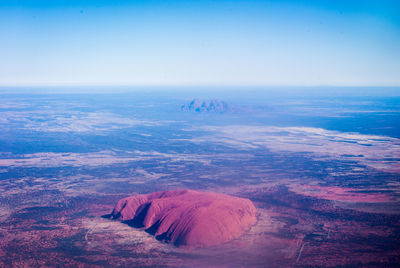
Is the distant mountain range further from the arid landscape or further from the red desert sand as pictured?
the red desert sand

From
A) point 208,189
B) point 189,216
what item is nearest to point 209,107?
point 208,189

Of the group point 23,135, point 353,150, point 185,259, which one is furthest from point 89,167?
point 353,150

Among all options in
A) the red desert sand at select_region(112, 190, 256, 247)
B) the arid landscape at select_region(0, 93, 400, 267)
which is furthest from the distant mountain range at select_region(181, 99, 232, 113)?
the red desert sand at select_region(112, 190, 256, 247)

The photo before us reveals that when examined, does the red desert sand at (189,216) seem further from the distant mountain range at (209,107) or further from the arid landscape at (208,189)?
the distant mountain range at (209,107)

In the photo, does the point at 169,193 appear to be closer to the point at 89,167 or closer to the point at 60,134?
the point at 89,167

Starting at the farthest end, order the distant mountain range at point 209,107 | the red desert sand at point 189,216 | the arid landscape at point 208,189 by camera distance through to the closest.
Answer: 1. the distant mountain range at point 209,107
2. the red desert sand at point 189,216
3. the arid landscape at point 208,189

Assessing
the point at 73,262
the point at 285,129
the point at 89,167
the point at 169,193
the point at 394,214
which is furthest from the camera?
the point at 285,129

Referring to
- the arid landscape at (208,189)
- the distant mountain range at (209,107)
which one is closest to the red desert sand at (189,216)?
the arid landscape at (208,189)

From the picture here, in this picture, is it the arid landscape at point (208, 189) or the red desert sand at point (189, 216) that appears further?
the red desert sand at point (189, 216)
